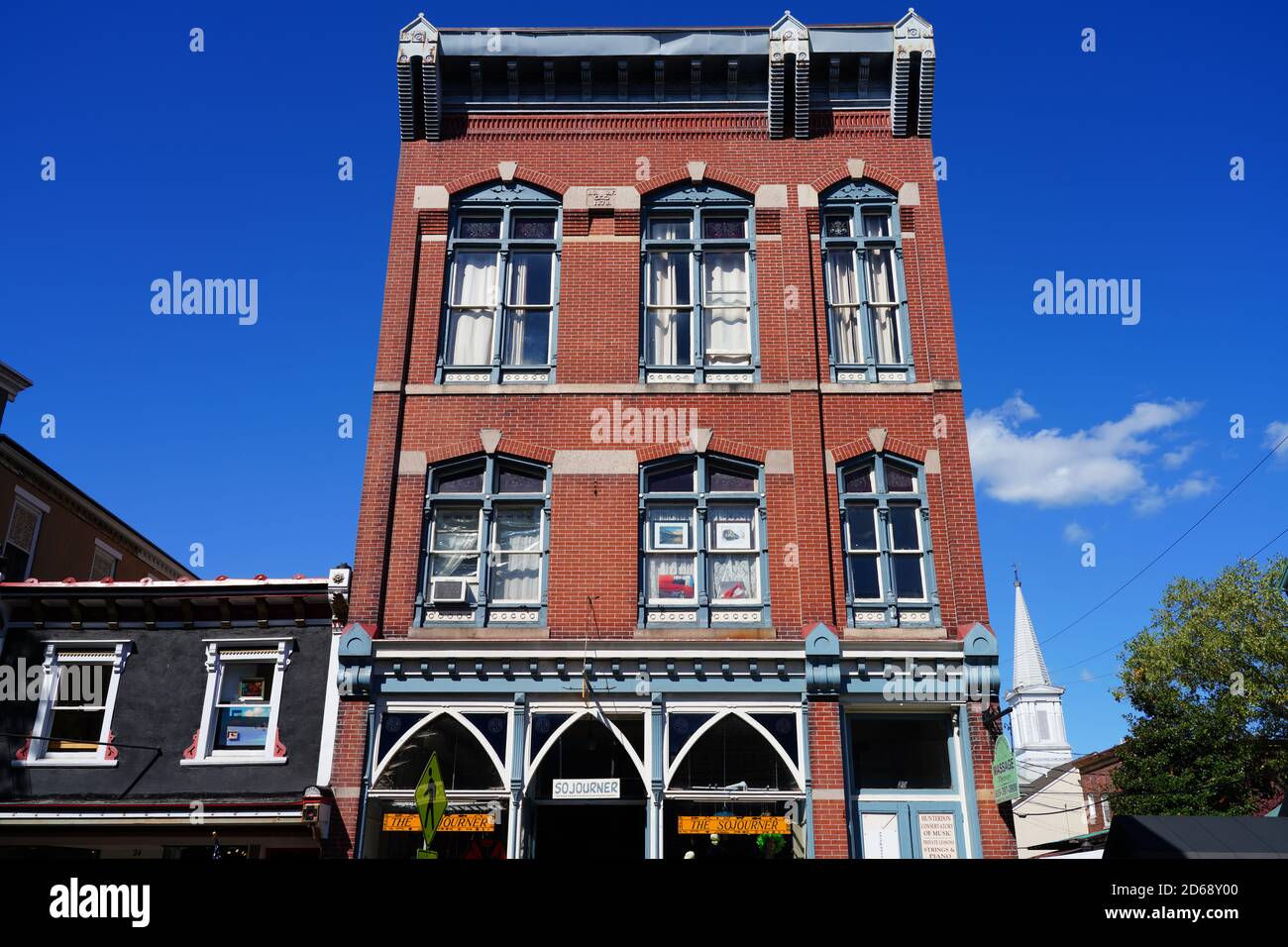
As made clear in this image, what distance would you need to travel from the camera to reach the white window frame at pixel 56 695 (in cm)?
1761

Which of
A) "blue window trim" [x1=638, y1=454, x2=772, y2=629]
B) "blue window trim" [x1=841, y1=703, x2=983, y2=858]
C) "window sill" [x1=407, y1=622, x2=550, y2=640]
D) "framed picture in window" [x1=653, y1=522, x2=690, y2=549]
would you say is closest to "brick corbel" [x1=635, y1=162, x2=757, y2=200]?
"blue window trim" [x1=638, y1=454, x2=772, y2=629]

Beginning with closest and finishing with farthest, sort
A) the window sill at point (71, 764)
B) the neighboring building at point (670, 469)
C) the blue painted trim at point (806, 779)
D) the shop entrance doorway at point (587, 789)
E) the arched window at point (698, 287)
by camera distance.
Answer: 1. the blue painted trim at point (806, 779)
2. the shop entrance doorway at point (587, 789)
3. the neighboring building at point (670, 469)
4. the window sill at point (71, 764)
5. the arched window at point (698, 287)

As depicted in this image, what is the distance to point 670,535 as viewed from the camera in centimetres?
1683

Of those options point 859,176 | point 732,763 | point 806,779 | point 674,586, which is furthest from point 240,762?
point 859,176

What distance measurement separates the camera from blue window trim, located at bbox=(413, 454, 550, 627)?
53.6 ft

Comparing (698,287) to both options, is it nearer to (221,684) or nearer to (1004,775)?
(1004,775)

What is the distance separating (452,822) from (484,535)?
4482 mm

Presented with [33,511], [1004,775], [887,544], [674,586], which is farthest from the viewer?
[33,511]

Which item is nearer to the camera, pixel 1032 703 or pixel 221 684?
pixel 221 684

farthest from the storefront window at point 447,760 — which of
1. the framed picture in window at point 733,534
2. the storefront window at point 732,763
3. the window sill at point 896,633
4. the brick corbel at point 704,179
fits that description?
the brick corbel at point 704,179

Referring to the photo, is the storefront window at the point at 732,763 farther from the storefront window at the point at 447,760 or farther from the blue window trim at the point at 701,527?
the storefront window at the point at 447,760

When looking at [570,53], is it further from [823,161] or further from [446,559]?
[446,559]

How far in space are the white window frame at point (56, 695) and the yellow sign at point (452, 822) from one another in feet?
19.2

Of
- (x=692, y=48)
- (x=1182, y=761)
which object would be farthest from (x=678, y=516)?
(x=1182, y=761)
